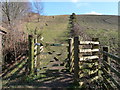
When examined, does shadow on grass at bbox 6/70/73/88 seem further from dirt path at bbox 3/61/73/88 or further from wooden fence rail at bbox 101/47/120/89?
wooden fence rail at bbox 101/47/120/89

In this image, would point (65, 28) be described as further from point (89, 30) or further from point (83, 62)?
point (83, 62)

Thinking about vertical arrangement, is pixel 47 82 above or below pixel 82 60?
Answer: below

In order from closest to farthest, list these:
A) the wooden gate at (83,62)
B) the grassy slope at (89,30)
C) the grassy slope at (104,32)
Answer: the wooden gate at (83,62) → the grassy slope at (104,32) → the grassy slope at (89,30)

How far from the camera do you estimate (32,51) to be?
5836mm

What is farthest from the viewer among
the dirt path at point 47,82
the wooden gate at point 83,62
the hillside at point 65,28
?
the hillside at point 65,28

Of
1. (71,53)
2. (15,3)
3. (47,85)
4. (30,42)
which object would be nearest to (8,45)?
(30,42)

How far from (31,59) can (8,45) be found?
4712 millimetres

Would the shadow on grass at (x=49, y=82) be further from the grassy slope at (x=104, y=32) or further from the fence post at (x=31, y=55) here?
the grassy slope at (x=104, y=32)

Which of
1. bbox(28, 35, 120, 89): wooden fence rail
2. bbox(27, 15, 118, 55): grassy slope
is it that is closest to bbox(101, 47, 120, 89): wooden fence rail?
bbox(28, 35, 120, 89): wooden fence rail

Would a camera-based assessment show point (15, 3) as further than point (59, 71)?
Yes

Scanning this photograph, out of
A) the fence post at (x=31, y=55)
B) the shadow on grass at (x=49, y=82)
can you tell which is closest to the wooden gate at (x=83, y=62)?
the shadow on grass at (x=49, y=82)

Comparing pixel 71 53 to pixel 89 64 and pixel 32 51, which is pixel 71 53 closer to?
pixel 89 64

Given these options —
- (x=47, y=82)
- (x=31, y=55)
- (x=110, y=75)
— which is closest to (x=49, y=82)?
(x=47, y=82)

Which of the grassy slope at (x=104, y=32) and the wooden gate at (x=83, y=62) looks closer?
the wooden gate at (x=83, y=62)
